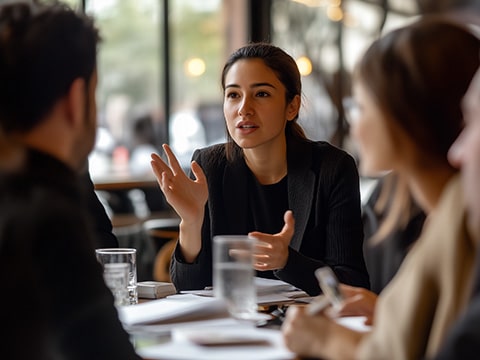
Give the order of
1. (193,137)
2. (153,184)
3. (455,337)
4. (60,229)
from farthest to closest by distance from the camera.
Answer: (193,137)
(153,184)
(60,229)
(455,337)

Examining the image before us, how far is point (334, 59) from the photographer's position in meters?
8.09

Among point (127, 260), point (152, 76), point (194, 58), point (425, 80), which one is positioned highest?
point (194, 58)

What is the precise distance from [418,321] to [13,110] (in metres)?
0.78

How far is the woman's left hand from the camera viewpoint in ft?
8.00

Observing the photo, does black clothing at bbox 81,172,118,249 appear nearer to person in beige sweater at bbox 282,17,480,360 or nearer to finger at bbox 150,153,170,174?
finger at bbox 150,153,170,174

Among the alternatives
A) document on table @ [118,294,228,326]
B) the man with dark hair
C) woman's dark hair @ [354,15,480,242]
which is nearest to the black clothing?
document on table @ [118,294,228,326]

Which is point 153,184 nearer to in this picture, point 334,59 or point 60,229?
point 334,59

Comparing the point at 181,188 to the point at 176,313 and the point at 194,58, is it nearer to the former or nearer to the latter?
the point at 176,313

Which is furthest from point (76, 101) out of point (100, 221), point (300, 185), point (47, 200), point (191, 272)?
point (300, 185)

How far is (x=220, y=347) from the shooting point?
5.59ft

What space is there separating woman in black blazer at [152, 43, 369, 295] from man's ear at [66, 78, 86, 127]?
1077 mm

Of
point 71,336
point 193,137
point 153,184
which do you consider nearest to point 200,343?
point 71,336

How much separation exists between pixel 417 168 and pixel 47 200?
2.26ft

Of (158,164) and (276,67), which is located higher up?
(276,67)
